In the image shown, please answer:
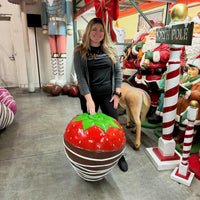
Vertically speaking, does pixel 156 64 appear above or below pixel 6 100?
above

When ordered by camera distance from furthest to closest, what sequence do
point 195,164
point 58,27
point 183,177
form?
1. point 58,27
2. point 195,164
3. point 183,177

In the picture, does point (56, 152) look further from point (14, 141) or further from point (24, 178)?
point (14, 141)

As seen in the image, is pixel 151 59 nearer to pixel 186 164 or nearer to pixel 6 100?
pixel 186 164

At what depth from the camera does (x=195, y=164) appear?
1.84 meters

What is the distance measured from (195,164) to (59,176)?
1.35m

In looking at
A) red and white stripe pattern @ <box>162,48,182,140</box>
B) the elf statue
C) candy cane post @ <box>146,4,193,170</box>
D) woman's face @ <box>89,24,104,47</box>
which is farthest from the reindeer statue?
the elf statue

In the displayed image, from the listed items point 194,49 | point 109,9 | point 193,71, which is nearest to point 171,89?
point 193,71

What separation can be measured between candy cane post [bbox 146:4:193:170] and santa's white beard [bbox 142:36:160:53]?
68cm

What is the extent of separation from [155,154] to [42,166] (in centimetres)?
121

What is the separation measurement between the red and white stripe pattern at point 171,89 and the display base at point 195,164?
0.33 metres

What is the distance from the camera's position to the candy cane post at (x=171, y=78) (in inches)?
58.5

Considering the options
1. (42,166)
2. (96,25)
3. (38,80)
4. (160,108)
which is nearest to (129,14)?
(38,80)

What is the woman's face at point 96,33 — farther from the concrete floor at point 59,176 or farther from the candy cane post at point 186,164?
the concrete floor at point 59,176

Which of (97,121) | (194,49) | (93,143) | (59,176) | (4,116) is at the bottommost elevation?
(59,176)
